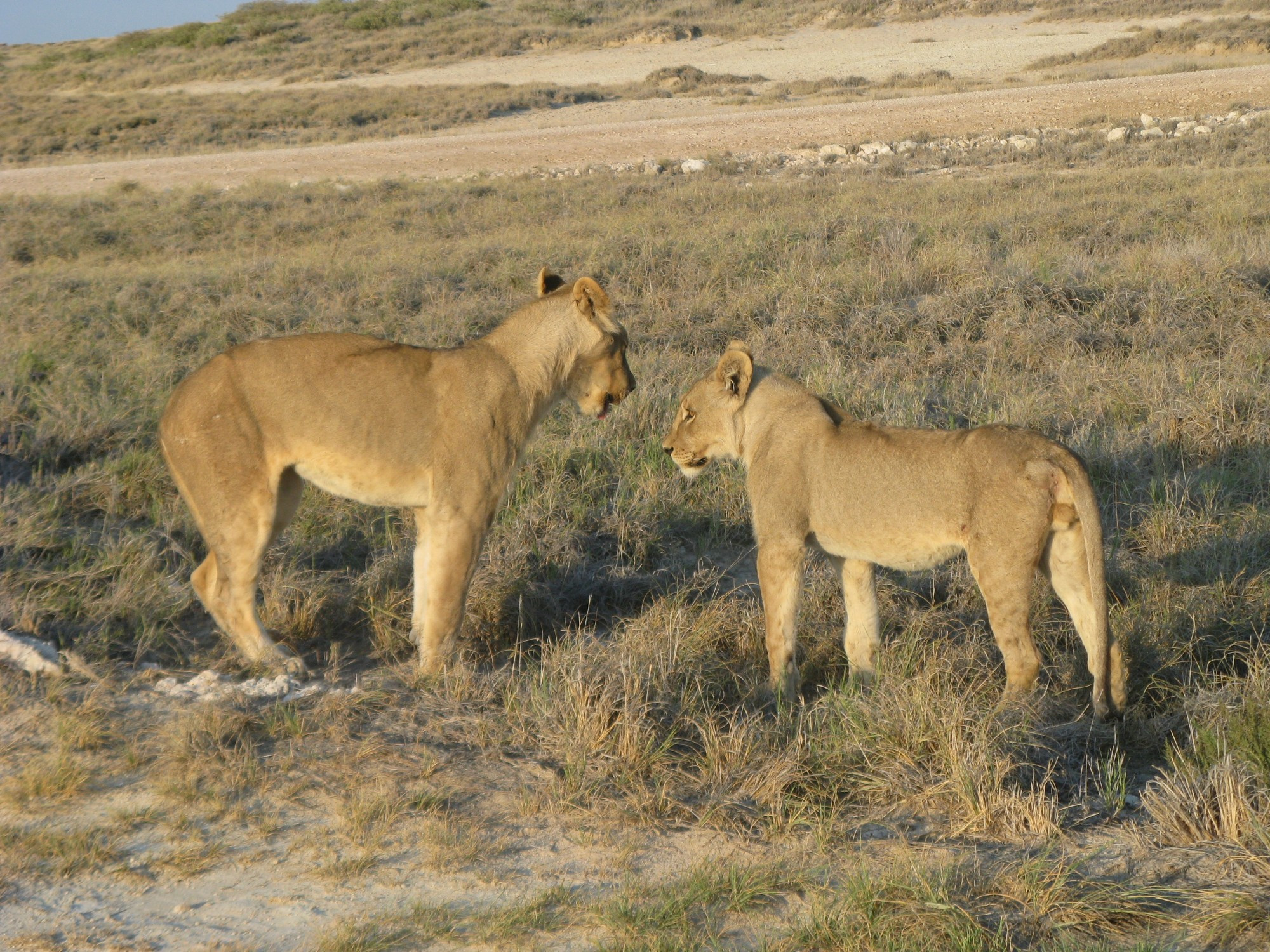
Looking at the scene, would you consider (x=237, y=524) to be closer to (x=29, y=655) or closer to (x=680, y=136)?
(x=29, y=655)

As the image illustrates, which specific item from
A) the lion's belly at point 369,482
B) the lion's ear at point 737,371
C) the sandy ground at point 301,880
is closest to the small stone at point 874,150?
the lion's ear at point 737,371

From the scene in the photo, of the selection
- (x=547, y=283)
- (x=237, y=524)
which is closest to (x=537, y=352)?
(x=547, y=283)

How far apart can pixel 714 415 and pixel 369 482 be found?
1.70 metres

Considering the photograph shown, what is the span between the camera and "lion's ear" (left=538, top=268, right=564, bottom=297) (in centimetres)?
642

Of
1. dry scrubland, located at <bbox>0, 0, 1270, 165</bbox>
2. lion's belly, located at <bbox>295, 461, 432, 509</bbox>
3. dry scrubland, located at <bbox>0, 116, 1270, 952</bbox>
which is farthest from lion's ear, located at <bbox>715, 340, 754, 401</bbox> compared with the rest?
dry scrubland, located at <bbox>0, 0, 1270, 165</bbox>

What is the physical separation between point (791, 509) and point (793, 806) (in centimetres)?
156

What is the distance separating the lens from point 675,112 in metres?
37.4

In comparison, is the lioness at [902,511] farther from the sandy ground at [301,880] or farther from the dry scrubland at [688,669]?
the sandy ground at [301,880]

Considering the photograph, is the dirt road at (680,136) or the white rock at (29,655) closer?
the white rock at (29,655)

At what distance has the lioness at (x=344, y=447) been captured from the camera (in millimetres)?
5621

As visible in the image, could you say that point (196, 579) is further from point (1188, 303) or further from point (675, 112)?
point (675, 112)

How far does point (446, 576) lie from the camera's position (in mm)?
5648

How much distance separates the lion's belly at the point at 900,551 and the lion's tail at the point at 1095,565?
0.52 m

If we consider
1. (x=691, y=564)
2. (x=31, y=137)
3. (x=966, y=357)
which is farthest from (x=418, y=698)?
(x=31, y=137)
